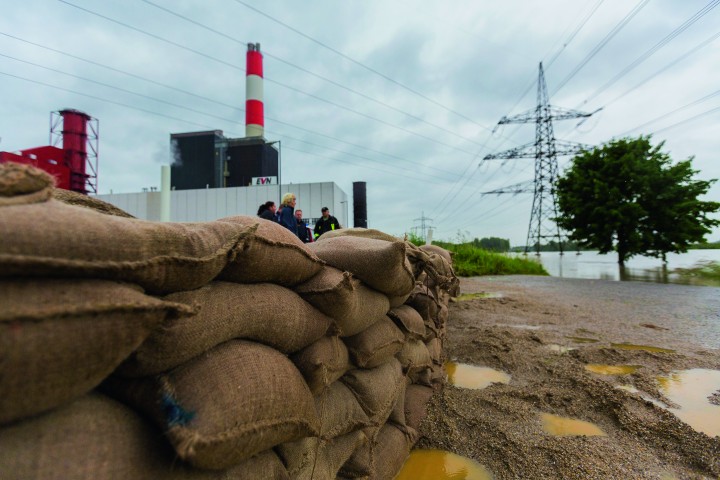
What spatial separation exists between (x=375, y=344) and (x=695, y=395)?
1.83 meters

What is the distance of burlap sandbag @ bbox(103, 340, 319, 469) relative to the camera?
657 mm

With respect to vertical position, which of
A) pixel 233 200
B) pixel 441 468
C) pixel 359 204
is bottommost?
pixel 441 468

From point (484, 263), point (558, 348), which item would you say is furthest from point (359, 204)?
point (558, 348)

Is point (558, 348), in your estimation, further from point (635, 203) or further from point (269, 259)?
point (635, 203)

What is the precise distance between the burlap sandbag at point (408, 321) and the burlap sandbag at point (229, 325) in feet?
2.54

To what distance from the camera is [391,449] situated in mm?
1500

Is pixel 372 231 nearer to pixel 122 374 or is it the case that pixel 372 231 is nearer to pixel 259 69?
pixel 122 374

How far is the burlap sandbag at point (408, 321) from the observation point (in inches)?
76.6

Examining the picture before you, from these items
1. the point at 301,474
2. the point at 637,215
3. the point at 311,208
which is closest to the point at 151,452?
the point at 301,474

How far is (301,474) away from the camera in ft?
3.27

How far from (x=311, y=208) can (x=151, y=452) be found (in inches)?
804

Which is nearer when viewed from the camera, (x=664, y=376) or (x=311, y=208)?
(x=664, y=376)

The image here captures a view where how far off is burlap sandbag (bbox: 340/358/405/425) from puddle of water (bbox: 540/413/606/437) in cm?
73

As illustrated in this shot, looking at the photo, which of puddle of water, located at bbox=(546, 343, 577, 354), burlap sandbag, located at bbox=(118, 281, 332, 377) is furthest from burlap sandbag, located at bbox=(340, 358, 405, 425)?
puddle of water, located at bbox=(546, 343, 577, 354)
